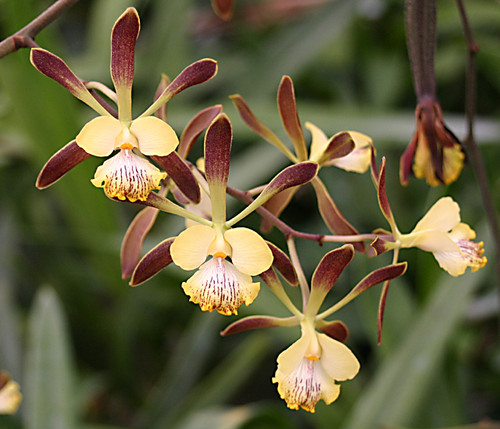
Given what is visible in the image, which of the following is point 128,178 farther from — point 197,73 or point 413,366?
point 413,366

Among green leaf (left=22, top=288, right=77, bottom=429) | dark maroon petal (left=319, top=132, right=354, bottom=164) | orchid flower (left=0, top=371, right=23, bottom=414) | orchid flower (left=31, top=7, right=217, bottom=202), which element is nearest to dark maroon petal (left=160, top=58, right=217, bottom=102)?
orchid flower (left=31, top=7, right=217, bottom=202)

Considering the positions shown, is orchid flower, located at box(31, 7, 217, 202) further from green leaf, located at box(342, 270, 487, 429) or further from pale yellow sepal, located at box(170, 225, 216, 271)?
green leaf, located at box(342, 270, 487, 429)

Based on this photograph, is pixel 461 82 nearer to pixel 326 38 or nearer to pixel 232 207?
pixel 326 38

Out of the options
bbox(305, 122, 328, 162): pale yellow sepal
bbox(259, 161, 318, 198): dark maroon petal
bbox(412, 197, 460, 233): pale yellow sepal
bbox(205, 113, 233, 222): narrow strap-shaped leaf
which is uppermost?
bbox(205, 113, 233, 222): narrow strap-shaped leaf

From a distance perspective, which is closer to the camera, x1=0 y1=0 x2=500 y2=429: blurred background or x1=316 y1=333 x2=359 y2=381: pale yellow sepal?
x1=316 y1=333 x2=359 y2=381: pale yellow sepal

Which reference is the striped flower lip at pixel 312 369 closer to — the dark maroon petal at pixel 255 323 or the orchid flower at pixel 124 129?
the dark maroon petal at pixel 255 323

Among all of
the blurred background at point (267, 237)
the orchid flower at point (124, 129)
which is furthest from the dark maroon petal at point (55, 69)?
the blurred background at point (267, 237)
